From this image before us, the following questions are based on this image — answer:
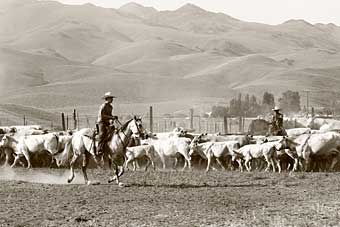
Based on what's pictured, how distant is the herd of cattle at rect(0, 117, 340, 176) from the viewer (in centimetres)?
1969

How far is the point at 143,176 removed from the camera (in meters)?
18.8

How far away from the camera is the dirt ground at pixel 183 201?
11.2 meters

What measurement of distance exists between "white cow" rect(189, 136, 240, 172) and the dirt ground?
2.41 meters

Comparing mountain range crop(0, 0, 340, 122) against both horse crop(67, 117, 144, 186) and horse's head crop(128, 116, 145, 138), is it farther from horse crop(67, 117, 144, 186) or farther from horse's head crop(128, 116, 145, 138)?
horse's head crop(128, 116, 145, 138)

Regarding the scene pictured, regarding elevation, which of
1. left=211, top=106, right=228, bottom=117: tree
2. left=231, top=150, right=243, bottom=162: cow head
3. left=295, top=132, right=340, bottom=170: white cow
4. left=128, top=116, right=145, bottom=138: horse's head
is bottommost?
left=231, top=150, right=243, bottom=162: cow head

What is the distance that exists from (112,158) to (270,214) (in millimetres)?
5955

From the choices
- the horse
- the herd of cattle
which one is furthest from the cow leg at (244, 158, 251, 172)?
the horse

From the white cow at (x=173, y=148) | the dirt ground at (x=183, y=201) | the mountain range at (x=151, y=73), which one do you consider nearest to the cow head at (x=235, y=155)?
the white cow at (x=173, y=148)

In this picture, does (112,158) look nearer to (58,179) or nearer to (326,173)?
(58,179)

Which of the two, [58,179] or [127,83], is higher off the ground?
[127,83]

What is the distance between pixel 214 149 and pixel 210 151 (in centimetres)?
18

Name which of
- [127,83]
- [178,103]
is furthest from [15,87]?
[178,103]

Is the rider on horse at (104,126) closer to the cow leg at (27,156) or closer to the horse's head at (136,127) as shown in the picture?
the horse's head at (136,127)

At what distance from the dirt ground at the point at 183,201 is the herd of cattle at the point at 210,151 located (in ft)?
4.74
